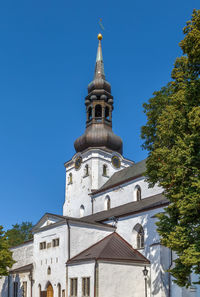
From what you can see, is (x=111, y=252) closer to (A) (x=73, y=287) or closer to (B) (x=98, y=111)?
(A) (x=73, y=287)

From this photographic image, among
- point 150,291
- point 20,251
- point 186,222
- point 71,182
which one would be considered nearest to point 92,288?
point 150,291

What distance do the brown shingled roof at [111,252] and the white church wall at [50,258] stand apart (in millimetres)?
1285

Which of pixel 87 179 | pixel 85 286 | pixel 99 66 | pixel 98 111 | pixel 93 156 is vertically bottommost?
pixel 85 286

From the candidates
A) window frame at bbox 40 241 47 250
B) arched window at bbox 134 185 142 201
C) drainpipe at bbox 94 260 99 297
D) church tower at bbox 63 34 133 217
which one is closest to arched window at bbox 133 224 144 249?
drainpipe at bbox 94 260 99 297

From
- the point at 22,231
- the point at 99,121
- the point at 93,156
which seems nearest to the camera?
the point at 93,156

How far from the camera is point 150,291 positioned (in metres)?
26.1

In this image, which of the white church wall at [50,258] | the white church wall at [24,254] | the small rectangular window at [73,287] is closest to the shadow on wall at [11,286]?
the white church wall at [24,254]

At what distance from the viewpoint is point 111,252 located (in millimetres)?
26281

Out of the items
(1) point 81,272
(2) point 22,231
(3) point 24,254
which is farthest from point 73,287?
(2) point 22,231

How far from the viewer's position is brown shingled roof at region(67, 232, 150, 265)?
2562 cm

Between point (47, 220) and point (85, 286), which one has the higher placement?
point (47, 220)

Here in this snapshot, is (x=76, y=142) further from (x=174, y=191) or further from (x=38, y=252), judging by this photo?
(x=174, y=191)

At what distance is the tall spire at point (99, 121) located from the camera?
4556 centimetres

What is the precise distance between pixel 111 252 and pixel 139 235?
3923 mm
